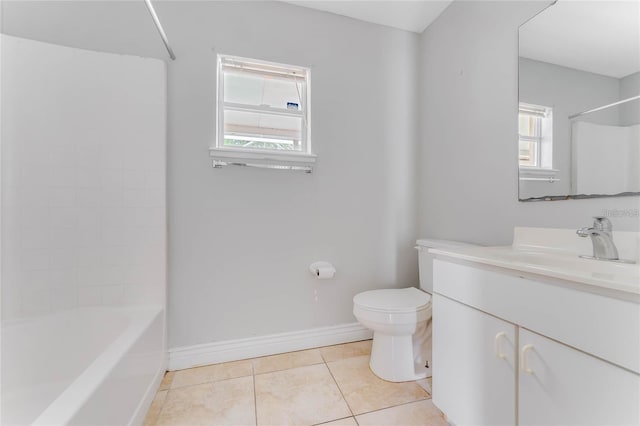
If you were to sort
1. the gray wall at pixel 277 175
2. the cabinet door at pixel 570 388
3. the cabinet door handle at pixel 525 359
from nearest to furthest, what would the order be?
the cabinet door at pixel 570 388, the cabinet door handle at pixel 525 359, the gray wall at pixel 277 175

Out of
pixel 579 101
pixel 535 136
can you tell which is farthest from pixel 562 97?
pixel 535 136

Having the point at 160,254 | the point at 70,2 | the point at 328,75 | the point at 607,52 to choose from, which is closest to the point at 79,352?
the point at 160,254

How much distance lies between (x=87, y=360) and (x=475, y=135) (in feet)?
8.14

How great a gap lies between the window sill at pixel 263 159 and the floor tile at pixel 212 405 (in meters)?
1.29

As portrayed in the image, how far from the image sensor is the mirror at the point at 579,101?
1.00 m

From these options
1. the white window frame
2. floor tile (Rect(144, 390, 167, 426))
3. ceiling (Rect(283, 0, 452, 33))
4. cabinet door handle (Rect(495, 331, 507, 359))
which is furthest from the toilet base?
ceiling (Rect(283, 0, 452, 33))

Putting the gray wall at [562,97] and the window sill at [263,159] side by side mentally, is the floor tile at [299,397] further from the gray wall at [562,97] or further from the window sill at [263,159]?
the gray wall at [562,97]

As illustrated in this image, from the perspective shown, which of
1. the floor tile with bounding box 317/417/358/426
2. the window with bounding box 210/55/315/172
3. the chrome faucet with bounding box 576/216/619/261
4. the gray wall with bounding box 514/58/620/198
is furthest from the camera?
the window with bounding box 210/55/315/172

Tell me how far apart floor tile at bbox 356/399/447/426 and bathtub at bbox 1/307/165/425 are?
1.01 meters

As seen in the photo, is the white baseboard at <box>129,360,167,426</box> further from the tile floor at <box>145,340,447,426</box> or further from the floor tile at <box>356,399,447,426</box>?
the floor tile at <box>356,399,447,426</box>

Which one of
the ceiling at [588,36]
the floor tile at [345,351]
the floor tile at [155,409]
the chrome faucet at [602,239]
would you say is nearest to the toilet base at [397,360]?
the floor tile at [345,351]

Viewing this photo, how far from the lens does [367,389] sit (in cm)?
Answer: 144

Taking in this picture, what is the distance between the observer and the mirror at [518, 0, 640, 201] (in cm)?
100

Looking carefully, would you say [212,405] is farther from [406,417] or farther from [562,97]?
[562,97]
